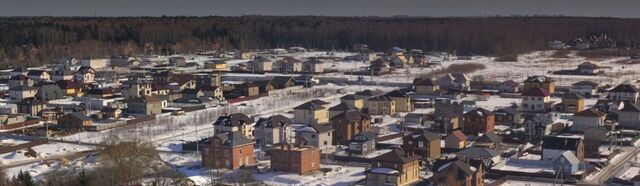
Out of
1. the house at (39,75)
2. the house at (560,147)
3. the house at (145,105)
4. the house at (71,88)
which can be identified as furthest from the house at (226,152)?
the house at (39,75)

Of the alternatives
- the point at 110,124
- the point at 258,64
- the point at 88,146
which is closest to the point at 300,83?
the point at 258,64

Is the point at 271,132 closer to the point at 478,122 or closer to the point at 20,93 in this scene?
the point at 478,122

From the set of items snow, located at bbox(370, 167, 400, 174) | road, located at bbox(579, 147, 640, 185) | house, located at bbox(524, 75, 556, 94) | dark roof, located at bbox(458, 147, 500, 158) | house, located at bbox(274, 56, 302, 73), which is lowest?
road, located at bbox(579, 147, 640, 185)

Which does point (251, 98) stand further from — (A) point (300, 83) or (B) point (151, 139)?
(B) point (151, 139)

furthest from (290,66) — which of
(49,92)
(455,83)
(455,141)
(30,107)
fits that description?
(455,141)

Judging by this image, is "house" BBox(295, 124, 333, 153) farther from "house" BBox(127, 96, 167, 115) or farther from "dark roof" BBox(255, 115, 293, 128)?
"house" BBox(127, 96, 167, 115)

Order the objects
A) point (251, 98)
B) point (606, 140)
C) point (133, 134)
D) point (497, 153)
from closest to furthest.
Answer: point (497, 153) < point (606, 140) < point (133, 134) < point (251, 98)

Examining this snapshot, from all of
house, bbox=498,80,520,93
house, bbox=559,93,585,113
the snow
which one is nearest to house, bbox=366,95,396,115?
house, bbox=559,93,585,113

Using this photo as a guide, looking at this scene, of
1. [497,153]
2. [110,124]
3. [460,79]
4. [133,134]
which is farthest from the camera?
[460,79]
